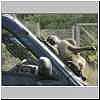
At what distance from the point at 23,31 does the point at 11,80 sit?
0.56m

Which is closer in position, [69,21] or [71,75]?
[71,75]

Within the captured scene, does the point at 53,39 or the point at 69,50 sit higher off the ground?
the point at 53,39

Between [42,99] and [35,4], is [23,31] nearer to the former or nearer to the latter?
[35,4]

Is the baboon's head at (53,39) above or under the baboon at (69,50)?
above

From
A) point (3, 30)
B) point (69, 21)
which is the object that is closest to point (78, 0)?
point (69, 21)

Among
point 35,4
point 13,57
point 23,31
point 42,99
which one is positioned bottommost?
point 42,99

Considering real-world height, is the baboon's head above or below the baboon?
above

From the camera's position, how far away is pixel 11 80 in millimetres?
Answer: 3002

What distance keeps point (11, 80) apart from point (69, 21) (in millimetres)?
962

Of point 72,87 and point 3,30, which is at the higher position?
point 3,30

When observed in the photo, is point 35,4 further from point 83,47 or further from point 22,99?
point 22,99

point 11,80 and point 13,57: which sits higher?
point 13,57

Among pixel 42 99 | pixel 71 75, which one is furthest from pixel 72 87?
pixel 42 99

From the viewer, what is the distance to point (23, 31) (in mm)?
3008
